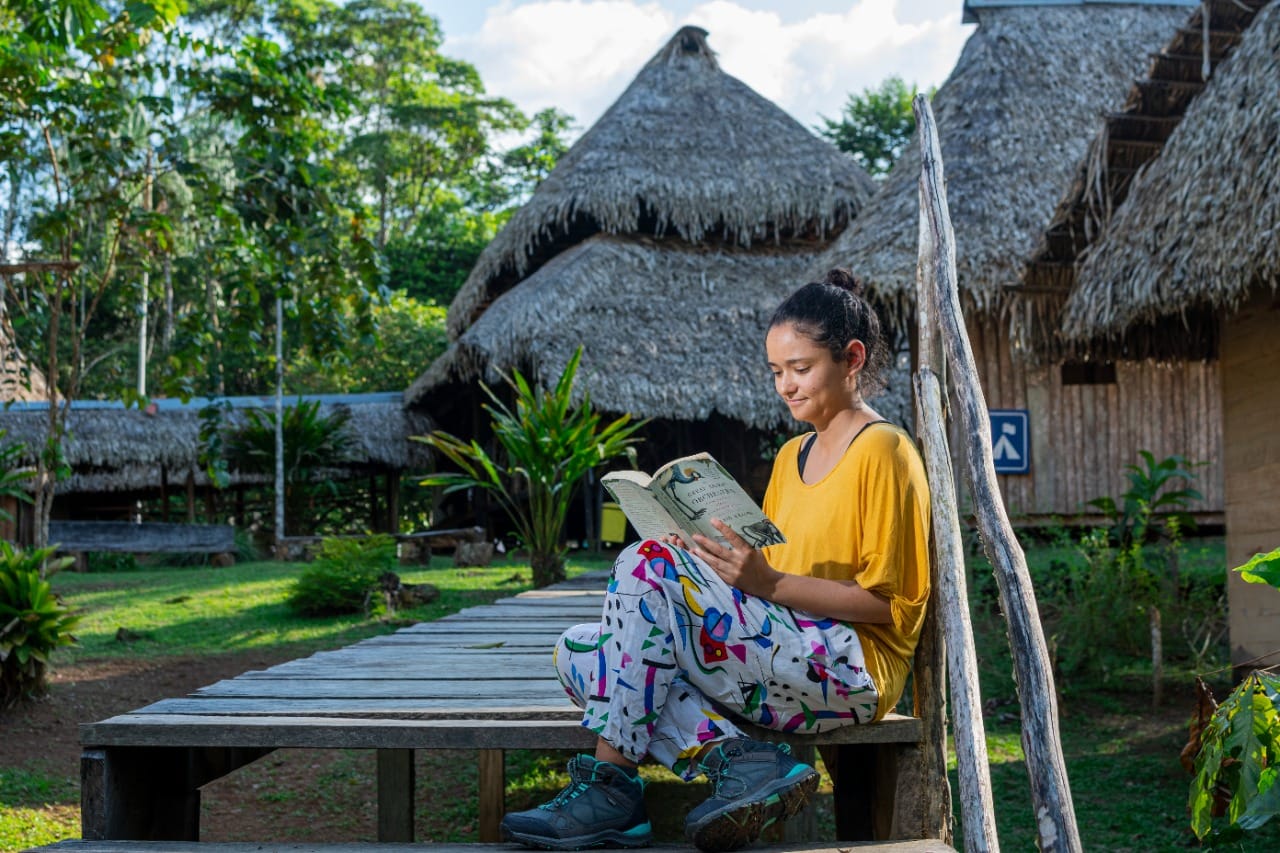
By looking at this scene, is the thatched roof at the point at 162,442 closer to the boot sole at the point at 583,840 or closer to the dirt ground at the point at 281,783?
the dirt ground at the point at 281,783

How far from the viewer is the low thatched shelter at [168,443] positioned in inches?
562

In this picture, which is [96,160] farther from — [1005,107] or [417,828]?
[1005,107]

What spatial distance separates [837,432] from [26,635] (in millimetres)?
4003

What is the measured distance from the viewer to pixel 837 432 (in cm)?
225

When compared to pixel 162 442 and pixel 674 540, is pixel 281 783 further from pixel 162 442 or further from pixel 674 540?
pixel 162 442

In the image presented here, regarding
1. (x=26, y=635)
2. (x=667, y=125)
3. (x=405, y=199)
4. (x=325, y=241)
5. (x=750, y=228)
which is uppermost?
(x=405, y=199)

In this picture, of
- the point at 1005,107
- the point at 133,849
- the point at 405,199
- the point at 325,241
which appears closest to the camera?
the point at 133,849

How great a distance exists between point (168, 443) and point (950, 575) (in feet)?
45.4

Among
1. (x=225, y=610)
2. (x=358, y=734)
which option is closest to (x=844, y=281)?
(x=358, y=734)

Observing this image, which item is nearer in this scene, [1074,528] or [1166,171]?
[1166,171]

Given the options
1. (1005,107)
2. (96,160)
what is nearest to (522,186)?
(1005,107)

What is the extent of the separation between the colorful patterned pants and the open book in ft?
0.29

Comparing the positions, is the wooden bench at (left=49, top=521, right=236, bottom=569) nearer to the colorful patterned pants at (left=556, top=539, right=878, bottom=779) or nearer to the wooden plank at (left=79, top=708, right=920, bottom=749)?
the wooden plank at (left=79, top=708, right=920, bottom=749)

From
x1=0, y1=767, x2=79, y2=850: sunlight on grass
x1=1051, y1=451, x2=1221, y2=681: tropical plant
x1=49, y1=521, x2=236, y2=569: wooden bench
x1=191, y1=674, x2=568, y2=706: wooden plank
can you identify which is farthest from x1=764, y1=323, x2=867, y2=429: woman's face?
x1=49, y1=521, x2=236, y2=569: wooden bench
